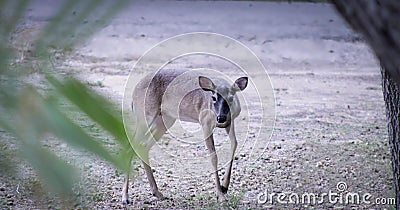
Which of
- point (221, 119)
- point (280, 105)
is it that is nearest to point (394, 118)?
point (221, 119)

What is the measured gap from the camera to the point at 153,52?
30.8 ft

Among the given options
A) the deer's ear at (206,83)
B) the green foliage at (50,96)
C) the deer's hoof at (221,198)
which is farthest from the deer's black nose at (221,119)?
the green foliage at (50,96)

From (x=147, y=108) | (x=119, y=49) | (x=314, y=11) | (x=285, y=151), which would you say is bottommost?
(x=314, y=11)

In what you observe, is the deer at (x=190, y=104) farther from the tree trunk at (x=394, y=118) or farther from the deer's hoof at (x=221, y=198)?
the tree trunk at (x=394, y=118)

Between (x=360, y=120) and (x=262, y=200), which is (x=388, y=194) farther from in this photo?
(x=360, y=120)

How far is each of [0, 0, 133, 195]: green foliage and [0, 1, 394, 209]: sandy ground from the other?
0.02m

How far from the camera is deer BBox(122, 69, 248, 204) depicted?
3.93 m

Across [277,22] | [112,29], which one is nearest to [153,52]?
[112,29]

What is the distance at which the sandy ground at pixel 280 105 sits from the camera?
3.34 metres

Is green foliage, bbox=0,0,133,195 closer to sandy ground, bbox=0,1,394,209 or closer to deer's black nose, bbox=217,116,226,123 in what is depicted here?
sandy ground, bbox=0,1,394,209

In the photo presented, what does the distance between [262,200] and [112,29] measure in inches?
276

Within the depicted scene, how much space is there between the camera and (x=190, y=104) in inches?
162

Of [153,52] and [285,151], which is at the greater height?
[285,151]

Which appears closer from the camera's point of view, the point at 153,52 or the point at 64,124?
the point at 64,124
